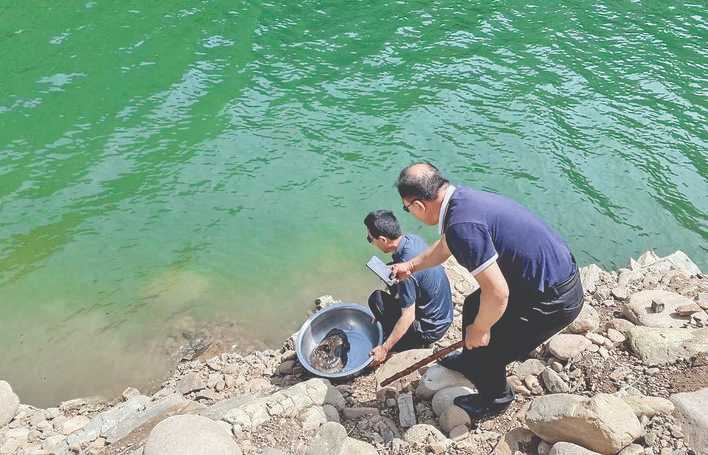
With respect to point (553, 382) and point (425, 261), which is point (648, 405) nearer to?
point (553, 382)

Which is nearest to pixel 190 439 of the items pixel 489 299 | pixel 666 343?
pixel 489 299

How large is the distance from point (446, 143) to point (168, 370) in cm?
707

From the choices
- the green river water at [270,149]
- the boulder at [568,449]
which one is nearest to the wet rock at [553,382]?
the boulder at [568,449]

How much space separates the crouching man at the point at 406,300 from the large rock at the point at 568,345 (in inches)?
45.9

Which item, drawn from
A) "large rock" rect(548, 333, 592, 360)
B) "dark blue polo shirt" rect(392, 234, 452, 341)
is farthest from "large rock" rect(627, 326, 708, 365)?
"dark blue polo shirt" rect(392, 234, 452, 341)

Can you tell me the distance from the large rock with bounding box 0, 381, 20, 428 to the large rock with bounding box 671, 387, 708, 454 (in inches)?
267

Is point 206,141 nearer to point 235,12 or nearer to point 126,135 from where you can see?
point 126,135

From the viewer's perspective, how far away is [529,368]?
545 centimetres

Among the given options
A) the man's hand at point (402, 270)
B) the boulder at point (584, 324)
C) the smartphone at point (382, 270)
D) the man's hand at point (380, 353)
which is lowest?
the man's hand at point (380, 353)

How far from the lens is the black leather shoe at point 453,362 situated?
532 cm

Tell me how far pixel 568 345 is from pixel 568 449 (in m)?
1.72

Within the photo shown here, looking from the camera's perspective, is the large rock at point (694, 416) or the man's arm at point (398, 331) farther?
the man's arm at point (398, 331)

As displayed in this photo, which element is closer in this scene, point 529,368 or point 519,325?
point 519,325

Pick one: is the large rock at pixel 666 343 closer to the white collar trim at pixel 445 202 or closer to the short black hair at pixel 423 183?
the white collar trim at pixel 445 202
